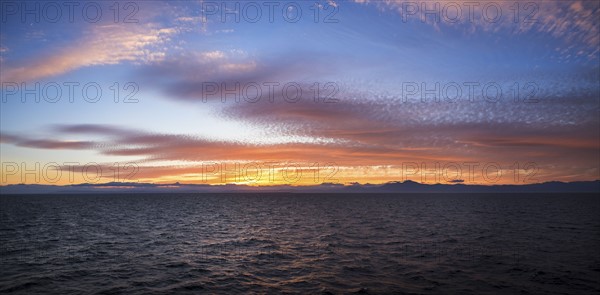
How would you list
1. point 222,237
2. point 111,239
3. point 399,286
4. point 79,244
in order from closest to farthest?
point 399,286 < point 79,244 < point 111,239 < point 222,237

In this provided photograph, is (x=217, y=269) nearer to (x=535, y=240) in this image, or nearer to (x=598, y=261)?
(x=598, y=261)

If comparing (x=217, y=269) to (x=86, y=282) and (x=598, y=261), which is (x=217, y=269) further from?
(x=598, y=261)

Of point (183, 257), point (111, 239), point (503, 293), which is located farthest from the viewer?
point (111, 239)

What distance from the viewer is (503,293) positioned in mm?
22484

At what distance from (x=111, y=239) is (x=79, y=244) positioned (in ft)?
15.1

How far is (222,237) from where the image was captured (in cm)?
4881

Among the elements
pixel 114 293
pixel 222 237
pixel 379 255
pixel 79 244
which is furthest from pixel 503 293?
pixel 79 244

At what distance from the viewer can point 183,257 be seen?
34094mm

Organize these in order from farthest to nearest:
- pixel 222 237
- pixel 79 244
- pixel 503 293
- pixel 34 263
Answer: pixel 222 237, pixel 79 244, pixel 34 263, pixel 503 293

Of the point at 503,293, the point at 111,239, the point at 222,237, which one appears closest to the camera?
the point at 503,293

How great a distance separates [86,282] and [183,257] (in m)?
9.86

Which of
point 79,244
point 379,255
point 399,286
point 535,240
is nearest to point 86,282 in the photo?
point 79,244

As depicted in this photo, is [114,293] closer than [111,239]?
Yes

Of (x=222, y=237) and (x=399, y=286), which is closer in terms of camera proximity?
(x=399, y=286)
